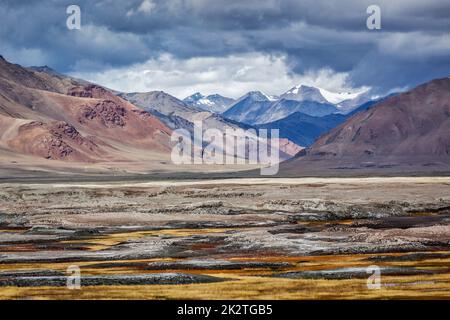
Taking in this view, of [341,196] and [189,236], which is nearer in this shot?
[189,236]

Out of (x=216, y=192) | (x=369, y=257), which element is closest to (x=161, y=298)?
(x=369, y=257)

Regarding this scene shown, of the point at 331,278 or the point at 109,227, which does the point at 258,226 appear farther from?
the point at 331,278

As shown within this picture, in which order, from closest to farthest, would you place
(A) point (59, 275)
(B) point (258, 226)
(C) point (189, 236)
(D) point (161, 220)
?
(A) point (59, 275), (C) point (189, 236), (B) point (258, 226), (D) point (161, 220)

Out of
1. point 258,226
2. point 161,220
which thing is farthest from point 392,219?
point 161,220
